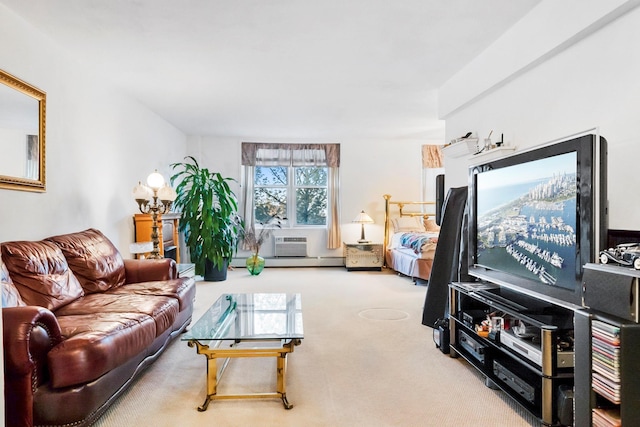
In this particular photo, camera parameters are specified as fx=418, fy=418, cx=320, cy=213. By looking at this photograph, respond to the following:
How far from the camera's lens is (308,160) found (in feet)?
25.1

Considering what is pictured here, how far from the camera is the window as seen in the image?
25.4 feet

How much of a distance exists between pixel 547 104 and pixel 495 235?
0.90 metres

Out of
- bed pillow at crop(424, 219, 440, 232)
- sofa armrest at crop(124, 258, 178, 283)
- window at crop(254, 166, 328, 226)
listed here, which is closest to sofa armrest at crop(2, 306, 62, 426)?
sofa armrest at crop(124, 258, 178, 283)

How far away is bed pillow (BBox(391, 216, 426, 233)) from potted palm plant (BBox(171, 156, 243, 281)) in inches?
116

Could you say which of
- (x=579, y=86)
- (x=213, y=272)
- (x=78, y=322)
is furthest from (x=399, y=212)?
(x=78, y=322)

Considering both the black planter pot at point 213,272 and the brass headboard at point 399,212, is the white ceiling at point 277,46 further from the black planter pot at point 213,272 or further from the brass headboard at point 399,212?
the brass headboard at point 399,212

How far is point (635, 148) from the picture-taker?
1948 millimetres

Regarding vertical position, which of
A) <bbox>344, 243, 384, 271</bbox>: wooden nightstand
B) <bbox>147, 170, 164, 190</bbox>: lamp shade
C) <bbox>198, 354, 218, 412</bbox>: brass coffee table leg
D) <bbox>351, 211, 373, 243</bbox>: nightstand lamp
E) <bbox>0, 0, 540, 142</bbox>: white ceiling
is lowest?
<bbox>198, 354, 218, 412</bbox>: brass coffee table leg

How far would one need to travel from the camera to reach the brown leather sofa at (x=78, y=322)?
5.86 ft

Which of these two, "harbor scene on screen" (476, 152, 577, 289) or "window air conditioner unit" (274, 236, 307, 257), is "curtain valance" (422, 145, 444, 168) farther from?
"harbor scene on screen" (476, 152, 577, 289)

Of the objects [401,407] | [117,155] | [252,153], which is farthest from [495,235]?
[252,153]

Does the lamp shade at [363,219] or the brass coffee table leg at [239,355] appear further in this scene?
the lamp shade at [363,219]

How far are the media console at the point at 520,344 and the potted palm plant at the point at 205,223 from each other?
3.99m

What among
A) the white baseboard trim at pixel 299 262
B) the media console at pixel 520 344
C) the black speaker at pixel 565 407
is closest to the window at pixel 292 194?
the white baseboard trim at pixel 299 262
